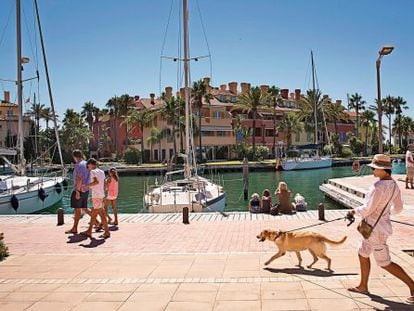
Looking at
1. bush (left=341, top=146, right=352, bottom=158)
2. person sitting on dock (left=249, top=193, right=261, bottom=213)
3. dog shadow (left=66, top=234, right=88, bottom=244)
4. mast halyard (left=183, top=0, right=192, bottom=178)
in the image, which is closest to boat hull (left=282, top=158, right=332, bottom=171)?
bush (left=341, top=146, right=352, bottom=158)

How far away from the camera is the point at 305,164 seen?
65.5 meters

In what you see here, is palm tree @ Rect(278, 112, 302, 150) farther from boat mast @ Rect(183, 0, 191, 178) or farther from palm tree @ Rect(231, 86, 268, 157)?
boat mast @ Rect(183, 0, 191, 178)

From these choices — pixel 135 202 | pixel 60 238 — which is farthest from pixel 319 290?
pixel 135 202

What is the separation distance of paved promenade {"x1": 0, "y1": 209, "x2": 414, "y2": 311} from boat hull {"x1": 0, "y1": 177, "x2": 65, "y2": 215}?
9.82 meters

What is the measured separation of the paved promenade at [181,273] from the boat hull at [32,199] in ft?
32.2

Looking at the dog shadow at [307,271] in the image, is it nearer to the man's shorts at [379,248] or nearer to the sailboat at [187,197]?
the man's shorts at [379,248]

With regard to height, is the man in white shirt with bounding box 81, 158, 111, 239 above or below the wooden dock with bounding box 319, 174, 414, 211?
above

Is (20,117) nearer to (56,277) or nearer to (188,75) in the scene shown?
(188,75)

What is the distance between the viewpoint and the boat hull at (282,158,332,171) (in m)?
63.8

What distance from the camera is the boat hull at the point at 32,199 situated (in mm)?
21625

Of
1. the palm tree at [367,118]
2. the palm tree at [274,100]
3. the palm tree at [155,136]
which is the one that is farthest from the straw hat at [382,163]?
the palm tree at [367,118]

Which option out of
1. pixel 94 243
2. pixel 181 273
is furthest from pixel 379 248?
pixel 94 243

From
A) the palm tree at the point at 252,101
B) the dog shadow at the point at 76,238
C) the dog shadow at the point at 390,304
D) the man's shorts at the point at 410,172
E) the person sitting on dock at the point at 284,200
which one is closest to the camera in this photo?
the dog shadow at the point at 390,304

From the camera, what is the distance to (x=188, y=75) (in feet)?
85.7
